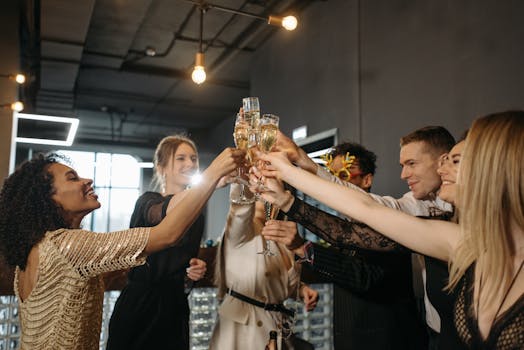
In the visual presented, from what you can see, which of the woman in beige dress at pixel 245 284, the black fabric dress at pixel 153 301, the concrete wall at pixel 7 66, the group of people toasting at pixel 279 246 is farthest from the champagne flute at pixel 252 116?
the concrete wall at pixel 7 66

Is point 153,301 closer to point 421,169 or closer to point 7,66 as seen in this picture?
point 421,169

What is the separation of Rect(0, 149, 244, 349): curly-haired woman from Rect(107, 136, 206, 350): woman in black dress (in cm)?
45

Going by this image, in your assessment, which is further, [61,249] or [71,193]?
[71,193]

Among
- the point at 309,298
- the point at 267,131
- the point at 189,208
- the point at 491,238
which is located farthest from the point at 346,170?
the point at 491,238

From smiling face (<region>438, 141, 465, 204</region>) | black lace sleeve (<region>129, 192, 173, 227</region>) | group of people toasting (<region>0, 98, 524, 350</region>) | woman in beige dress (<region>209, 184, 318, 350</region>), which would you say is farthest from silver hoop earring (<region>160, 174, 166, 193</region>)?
smiling face (<region>438, 141, 465, 204</region>)

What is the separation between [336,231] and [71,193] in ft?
3.14

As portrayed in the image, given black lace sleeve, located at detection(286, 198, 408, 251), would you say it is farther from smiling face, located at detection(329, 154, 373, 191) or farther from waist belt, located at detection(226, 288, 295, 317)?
smiling face, located at detection(329, 154, 373, 191)

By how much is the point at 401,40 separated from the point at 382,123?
729mm

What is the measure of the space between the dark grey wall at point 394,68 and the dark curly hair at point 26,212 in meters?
2.73

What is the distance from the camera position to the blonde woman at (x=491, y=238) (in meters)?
1.07

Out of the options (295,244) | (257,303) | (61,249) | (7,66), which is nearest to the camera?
(61,249)

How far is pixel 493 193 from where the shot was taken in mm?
1088

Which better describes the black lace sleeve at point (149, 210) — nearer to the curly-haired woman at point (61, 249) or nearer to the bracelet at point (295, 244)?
the curly-haired woman at point (61, 249)

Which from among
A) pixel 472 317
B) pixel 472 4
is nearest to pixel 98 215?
pixel 472 4
